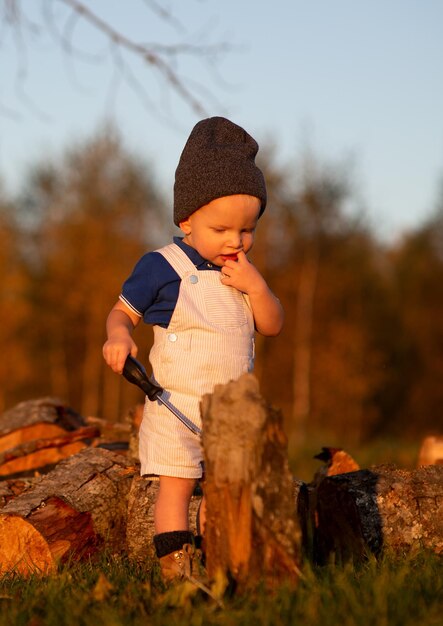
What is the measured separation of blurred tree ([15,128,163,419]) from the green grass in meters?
22.0

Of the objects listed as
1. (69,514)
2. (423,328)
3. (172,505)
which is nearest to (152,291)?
(172,505)

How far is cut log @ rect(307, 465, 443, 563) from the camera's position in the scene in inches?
173

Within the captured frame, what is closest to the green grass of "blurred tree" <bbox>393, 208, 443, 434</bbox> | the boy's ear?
the boy's ear

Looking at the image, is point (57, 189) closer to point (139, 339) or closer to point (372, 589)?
point (139, 339)

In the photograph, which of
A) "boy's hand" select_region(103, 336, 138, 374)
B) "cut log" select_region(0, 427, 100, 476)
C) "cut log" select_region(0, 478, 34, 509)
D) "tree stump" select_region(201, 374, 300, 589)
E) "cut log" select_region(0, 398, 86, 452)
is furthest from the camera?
"cut log" select_region(0, 398, 86, 452)

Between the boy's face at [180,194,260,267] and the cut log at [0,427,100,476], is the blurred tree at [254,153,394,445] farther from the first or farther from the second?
the boy's face at [180,194,260,267]

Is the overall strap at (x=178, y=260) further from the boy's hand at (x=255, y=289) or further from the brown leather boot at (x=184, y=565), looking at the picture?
the brown leather boot at (x=184, y=565)

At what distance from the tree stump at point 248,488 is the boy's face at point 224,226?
2.77 ft

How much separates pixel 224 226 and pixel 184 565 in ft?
4.89

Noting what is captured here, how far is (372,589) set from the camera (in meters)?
3.06

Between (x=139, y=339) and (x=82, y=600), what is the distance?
20.6 m

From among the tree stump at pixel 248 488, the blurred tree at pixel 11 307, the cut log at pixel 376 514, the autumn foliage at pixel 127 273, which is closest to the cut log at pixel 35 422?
the cut log at pixel 376 514

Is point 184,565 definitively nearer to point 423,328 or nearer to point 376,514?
point 376,514

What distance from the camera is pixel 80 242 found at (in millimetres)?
25438
